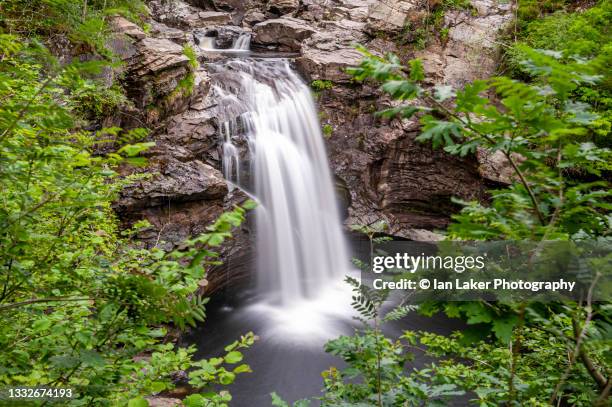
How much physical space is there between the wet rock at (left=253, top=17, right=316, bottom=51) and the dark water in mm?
11113

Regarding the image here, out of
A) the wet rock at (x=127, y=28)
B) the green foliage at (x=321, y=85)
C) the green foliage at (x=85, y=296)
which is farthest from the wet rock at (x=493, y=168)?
the green foliage at (x=85, y=296)

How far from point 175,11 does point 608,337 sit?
20314 mm

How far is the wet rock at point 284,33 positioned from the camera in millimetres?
15391

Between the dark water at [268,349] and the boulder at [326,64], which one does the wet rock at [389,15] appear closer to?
the boulder at [326,64]

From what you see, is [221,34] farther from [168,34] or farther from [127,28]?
[127,28]

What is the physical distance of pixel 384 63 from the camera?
4.68 ft

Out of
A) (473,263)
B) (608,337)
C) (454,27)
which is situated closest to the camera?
(608,337)

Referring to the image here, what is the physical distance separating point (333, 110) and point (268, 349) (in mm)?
8184

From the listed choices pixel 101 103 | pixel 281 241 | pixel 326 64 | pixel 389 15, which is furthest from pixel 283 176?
pixel 389 15

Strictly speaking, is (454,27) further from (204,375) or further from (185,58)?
(204,375)

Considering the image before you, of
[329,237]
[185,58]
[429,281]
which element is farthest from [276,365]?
[185,58]

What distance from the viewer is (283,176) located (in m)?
10.5

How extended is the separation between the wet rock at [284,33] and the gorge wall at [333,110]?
0.05 m

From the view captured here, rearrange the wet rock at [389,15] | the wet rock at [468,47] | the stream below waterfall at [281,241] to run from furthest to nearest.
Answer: the wet rock at [389,15]
the wet rock at [468,47]
the stream below waterfall at [281,241]
